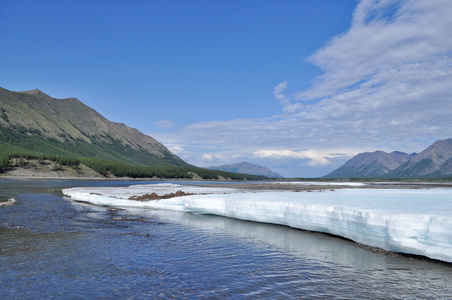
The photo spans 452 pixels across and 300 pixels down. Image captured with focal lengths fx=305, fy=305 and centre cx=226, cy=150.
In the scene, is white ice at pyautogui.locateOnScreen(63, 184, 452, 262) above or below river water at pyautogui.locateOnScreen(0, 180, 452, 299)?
above

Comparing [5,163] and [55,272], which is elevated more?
[5,163]

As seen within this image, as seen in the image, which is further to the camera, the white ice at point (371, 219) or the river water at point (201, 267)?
the white ice at point (371, 219)

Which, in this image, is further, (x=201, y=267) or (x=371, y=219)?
(x=371, y=219)

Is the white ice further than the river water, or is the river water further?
the white ice

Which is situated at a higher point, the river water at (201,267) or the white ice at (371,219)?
the white ice at (371,219)

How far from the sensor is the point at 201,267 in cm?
1212

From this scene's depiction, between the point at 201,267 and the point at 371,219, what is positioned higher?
the point at 371,219

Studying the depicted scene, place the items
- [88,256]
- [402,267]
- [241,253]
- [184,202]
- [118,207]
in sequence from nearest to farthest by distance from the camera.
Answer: [402,267], [88,256], [241,253], [184,202], [118,207]

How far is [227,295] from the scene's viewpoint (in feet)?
30.5

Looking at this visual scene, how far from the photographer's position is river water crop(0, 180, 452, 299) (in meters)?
9.51

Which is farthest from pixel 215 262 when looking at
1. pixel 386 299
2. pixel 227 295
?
pixel 386 299

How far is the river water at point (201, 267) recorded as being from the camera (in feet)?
31.2

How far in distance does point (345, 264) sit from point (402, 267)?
2.19 meters

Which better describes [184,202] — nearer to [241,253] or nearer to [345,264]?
[241,253]
